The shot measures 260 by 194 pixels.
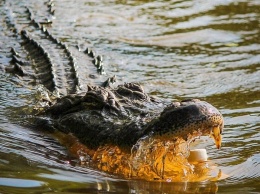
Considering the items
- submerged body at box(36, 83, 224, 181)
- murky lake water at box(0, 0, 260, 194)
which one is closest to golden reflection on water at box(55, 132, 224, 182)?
submerged body at box(36, 83, 224, 181)

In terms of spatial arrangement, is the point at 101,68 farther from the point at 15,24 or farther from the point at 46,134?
the point at 15,24

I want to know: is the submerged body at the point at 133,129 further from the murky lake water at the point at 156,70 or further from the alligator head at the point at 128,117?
the murky lake water at the point at 156,70

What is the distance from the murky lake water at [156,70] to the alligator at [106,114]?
6.6 inches

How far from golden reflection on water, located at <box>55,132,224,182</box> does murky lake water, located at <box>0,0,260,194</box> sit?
13 centimetres

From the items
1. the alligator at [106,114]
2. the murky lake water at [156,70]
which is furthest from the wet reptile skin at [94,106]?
the murky lake water at [156,70]

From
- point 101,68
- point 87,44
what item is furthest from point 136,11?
point 101,68

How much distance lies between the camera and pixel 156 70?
7938 millimetres

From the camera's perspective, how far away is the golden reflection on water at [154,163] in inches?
167

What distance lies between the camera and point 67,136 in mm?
5172

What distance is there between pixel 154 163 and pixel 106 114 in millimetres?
711

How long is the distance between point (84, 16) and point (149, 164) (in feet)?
22.5

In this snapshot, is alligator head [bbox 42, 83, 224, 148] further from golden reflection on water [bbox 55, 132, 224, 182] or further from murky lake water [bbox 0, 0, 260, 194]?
murky lake water [bbox 0, 0, 260, 194]

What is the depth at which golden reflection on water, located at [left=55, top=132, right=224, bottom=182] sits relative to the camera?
13.9ft

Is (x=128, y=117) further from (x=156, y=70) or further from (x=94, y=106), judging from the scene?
(x=156, y=70)
